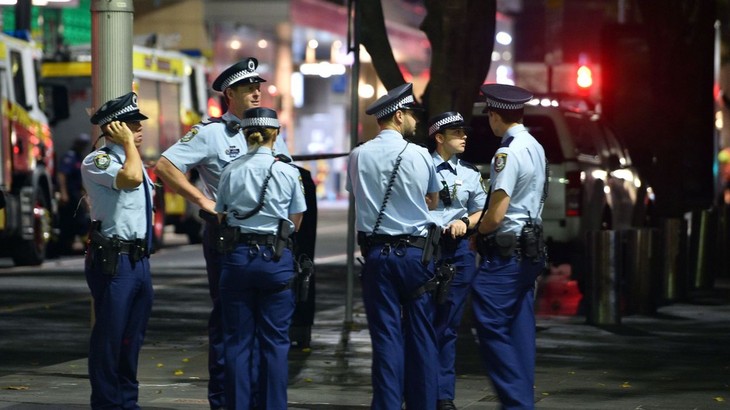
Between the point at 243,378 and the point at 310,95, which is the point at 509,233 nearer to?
the point at 243,378

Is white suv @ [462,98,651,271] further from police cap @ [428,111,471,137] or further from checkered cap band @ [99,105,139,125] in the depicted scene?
checkered cap band @ [99,105,139,125]

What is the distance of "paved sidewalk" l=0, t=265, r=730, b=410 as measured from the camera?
10102 millimetres

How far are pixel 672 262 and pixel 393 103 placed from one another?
8.92m

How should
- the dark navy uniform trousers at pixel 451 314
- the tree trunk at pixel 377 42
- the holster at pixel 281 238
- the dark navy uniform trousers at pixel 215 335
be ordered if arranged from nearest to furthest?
1. the holster at pixel 281 238
2. the dark navy uniform trousers at pixel 215 335
3. the dark navy uniform trousers at pixel 451 314
4. the tree trunk at pixel 377 42

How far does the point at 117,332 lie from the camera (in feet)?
28.8

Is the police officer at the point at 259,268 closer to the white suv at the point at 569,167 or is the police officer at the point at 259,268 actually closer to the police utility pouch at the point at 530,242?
the police utility pouch at the point at 530,242

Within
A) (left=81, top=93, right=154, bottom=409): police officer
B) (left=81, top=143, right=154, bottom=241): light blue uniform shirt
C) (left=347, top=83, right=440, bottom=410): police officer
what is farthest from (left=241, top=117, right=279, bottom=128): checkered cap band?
(left=81, top=143, right=154, bottom=241): light blue uniform shirt

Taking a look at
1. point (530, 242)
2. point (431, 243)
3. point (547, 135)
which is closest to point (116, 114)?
point (431, 243)

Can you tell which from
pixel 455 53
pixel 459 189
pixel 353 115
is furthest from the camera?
pixel 455 53

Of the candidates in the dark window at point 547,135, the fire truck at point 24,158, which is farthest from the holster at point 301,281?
the fire truck at point 24,158

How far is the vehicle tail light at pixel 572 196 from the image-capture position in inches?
670

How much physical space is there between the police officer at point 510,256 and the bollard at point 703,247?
10205 millimetres

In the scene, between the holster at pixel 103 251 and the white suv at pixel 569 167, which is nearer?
the holster at pixel 103 251

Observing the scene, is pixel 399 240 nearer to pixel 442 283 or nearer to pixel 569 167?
pixel 442 283
